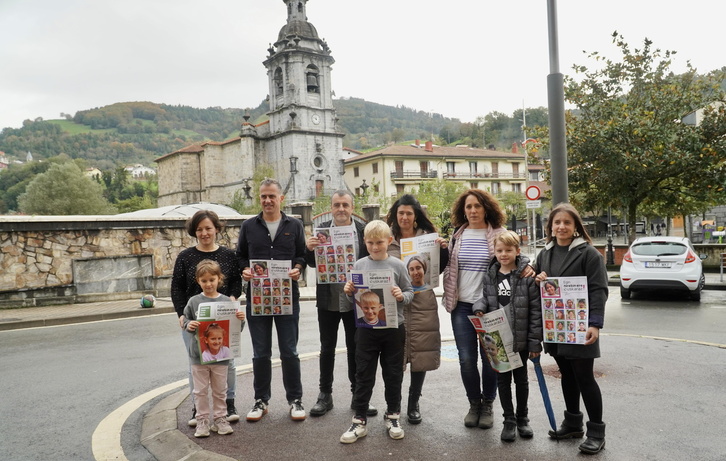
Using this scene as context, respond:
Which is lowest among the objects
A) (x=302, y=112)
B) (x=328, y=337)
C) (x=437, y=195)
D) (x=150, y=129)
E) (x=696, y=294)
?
(x=696, y=294)

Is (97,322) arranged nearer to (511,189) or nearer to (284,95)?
(284,95)

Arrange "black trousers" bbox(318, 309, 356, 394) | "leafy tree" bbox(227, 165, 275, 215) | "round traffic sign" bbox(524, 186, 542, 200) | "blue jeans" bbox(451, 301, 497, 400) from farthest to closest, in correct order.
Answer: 1. "leafy tree" bbox(227, 165, 275, 215)
2. "round traffic sign" bbox(524, 186, 542, 200)
3. "black trousers" bbox(318, 309, 356, 394)
4. "blue jeans" bbox(451, 301, 497, 400)

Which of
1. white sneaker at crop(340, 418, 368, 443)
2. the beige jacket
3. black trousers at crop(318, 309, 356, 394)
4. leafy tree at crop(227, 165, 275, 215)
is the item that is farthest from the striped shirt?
leafy tree at crop(227, 165, 275, 215)

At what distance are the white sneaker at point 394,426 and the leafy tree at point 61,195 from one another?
71.5 metres

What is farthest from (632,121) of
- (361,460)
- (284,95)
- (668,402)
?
(284,95)

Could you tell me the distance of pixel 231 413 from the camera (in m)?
4.52

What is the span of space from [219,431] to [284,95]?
5423 cm

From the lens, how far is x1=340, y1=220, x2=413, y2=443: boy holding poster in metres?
4.06

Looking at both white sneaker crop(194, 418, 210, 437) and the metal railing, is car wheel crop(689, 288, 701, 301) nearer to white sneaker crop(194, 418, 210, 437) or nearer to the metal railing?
white sneaker crop(194, 418, 210, 437)

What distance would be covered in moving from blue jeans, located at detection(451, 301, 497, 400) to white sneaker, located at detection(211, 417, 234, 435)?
1.94 metres

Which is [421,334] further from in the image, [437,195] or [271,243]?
[437,195]

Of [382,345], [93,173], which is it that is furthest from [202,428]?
[93,173]

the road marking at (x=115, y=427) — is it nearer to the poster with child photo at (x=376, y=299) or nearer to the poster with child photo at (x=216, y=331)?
the poster with child photo at (x=216, y=331)

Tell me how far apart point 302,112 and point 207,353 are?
173ft
